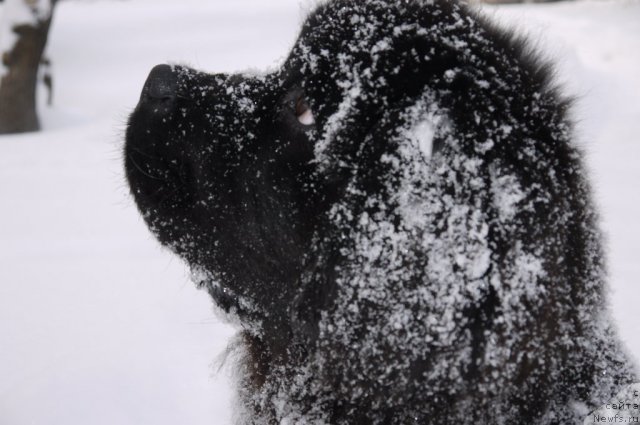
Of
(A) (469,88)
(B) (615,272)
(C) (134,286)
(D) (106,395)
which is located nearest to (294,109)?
(A) (469,88)

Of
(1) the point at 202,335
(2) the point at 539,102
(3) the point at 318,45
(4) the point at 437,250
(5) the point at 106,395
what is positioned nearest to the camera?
(4) the point at 437,250

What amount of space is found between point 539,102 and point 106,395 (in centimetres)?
182

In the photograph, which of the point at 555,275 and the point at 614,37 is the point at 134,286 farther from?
the point at 614,37

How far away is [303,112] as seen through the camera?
5.41 feet

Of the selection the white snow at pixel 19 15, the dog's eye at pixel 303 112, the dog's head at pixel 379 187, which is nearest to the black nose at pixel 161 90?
the dog's head at pixel 379 187

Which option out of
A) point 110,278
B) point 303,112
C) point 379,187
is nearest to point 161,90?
point 303,112

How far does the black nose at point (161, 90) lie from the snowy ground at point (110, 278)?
1.25 ft

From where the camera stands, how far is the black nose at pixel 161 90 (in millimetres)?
1768

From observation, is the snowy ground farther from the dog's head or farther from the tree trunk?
the tree trunk

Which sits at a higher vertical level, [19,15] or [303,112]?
[303,112]

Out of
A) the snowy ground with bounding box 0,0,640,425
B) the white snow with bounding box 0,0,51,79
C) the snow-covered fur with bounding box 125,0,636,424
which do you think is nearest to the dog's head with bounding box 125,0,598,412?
the snow-covered fur with bounding box 125,0,636,424

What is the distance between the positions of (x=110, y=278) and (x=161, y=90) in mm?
1659

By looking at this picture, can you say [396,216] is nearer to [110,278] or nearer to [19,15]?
[110,278]

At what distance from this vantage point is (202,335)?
2.77 metres
